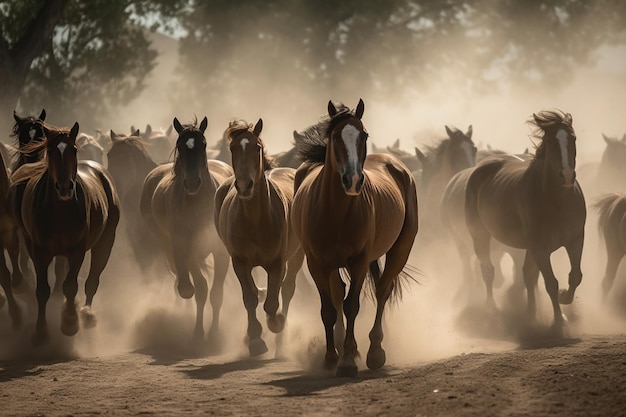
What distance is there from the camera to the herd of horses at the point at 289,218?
898cm

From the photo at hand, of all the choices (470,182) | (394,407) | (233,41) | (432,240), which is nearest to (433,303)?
(470,182)

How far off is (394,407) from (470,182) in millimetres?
7645

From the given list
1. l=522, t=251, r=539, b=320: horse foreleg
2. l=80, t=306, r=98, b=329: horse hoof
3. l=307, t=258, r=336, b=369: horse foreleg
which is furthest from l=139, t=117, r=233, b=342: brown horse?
l=522, t=251, r=539, b=320: horse foreleg

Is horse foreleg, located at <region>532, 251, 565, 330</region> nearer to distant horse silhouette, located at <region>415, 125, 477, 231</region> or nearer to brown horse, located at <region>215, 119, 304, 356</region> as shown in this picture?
brown horse, located at <region>215, 119, 304, 356</region>

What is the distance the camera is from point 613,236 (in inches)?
534

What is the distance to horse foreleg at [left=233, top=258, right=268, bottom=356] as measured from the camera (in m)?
10.5

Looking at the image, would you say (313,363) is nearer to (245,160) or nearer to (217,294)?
(245,160)

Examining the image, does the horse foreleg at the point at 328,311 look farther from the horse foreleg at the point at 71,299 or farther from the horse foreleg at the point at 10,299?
the horse foreleg at the point at 10,299

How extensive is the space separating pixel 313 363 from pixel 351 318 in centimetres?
93

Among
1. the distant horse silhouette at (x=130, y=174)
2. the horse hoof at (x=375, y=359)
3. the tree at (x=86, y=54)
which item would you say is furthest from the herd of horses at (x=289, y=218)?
the tree at (x=86, y=54)

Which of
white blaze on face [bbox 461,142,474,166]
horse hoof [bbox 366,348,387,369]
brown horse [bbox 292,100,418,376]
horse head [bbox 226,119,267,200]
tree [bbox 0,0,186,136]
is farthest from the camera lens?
tree [bbox 0,0,186,136]

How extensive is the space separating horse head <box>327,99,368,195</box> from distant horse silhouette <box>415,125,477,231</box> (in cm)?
926

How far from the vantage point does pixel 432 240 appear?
18359mm

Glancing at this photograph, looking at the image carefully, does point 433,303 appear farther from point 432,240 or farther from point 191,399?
point 191,399
